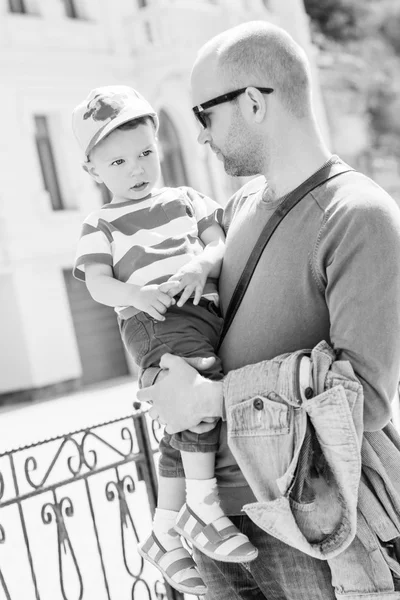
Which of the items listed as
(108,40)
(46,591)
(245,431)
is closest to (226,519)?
(245,431)

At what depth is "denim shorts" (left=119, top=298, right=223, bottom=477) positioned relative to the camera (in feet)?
8.28

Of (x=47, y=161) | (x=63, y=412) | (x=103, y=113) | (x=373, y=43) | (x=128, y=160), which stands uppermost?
(x=373, y=43)

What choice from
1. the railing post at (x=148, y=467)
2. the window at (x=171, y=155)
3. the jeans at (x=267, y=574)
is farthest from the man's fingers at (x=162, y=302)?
the window at (x=171, y=155)

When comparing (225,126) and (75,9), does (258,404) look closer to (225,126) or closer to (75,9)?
(225,126)

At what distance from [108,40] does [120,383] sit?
7.06 metres

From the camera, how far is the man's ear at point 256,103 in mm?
2324

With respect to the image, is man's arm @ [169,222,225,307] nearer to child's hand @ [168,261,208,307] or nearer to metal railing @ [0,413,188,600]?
child's hand @ [168,261,208,307]

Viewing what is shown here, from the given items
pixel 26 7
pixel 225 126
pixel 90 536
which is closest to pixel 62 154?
pixel 26 7

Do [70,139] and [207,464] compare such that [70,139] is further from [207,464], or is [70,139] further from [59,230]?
[207,464]

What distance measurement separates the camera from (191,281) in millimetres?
2525

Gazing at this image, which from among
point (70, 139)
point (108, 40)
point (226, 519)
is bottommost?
point (226, 519)

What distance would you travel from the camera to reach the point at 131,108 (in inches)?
106

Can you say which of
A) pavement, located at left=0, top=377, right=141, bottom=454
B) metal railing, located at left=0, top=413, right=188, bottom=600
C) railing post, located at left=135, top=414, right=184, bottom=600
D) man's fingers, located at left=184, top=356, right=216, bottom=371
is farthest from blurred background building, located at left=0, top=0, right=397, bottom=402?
man's fingers, located at left=184, top=356, right=216, bottom=371

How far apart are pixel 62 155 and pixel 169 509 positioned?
48.8 ft
